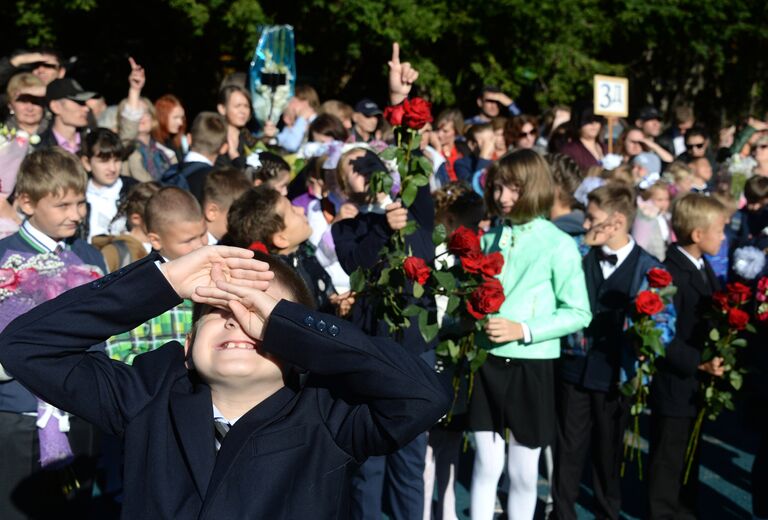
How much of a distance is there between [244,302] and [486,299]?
6.09 feet

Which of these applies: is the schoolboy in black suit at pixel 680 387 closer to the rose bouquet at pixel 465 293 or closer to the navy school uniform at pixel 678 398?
the navy school uniform at pixel 678 398

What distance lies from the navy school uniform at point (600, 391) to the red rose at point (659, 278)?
0.27 meters

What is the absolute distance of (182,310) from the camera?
4305 mm

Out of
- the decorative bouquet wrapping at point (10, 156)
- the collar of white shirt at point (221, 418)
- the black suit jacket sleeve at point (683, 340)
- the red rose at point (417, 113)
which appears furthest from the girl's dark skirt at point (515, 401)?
the decorative bouquet wrapping at point (10, 156)

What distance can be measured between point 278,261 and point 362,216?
2070 mm

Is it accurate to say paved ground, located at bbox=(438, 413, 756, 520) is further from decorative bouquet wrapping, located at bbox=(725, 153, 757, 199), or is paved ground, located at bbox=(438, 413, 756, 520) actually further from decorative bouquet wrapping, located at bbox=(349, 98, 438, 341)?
decorative bouquet wrapping, located at bbox=(725, 153, 757, 199)

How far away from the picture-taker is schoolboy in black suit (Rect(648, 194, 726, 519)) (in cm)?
509

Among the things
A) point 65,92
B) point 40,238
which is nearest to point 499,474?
point 40,238

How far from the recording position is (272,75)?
9.84m

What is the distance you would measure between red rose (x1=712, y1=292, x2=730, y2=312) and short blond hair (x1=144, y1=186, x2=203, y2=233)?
2766 millimetres

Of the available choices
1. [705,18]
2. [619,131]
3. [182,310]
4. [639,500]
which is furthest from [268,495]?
[705,18]

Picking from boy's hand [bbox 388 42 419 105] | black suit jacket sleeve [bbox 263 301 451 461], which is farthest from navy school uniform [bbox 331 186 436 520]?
black suit jacket sleeve [bbox 263 301 451 461]

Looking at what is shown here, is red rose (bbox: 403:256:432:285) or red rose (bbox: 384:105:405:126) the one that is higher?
red rose (bbox: 384:105:405:126)

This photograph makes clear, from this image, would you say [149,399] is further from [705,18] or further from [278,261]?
[705,18]
